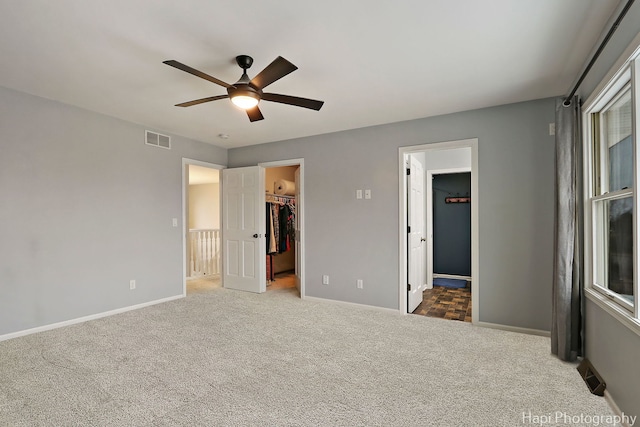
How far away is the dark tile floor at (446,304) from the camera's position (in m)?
4.05

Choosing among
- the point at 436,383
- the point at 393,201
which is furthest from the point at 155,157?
the point at 436,383

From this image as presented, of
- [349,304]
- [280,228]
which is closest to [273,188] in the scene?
[280,228]

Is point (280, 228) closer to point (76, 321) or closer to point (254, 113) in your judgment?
point (76, 321)

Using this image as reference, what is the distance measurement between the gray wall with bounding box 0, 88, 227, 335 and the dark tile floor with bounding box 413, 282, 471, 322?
371 cm

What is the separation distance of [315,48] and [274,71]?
0.44 m

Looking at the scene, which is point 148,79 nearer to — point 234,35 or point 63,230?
point 234,35

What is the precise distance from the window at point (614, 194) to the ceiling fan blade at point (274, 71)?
196 cm

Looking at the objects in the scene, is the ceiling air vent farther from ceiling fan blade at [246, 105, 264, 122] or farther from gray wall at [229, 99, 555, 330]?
ceiling fan blade at [246, 105, 264, 122]

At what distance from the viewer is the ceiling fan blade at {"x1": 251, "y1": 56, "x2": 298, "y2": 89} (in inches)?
78.9

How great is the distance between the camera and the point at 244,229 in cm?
523

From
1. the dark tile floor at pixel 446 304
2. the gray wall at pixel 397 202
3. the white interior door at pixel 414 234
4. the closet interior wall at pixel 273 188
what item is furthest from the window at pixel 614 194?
the closet interior wall at pixel 273 188

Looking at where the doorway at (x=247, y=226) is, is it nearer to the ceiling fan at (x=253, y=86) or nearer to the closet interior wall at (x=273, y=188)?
the closet interior wall at (x=273, y=188)

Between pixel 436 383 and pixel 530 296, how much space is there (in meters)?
1.77

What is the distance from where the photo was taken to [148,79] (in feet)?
9.39
